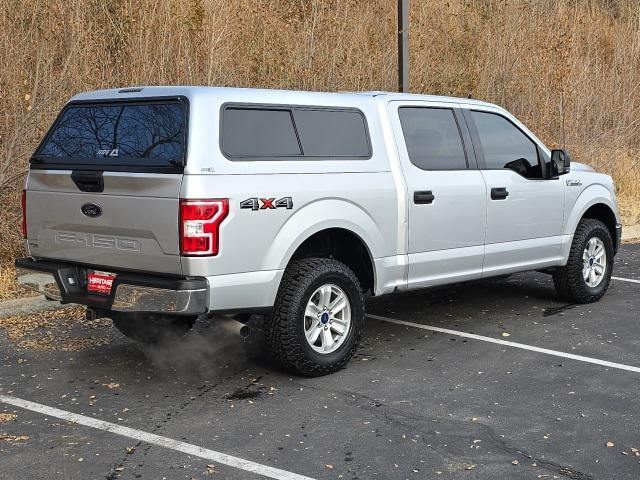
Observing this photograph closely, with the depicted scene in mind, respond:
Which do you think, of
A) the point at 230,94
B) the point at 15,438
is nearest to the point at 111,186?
the point at 230,94

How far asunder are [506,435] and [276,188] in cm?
200

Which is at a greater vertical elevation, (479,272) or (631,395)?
(479,272)

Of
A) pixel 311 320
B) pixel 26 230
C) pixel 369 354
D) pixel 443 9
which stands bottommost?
pixel 369 354

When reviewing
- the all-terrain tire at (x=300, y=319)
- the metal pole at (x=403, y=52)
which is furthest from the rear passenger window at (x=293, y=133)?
the metal pole at (x=403, y=52)

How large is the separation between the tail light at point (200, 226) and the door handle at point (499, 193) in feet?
8.84

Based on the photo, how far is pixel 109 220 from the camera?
5.44 m

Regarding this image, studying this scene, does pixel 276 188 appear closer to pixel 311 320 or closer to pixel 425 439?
pixel 311 320

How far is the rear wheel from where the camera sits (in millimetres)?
5809

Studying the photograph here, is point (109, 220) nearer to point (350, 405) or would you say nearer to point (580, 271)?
point (350, 405)

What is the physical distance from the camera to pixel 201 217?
5094 millimetres

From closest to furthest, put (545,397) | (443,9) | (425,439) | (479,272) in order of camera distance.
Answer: (425,439) → (545,397) → (479,272) → (443,9)

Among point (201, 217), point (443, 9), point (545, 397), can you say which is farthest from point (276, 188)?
point (443, 9)

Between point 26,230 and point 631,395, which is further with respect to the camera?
point 26,230

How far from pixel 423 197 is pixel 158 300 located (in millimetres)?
2238
